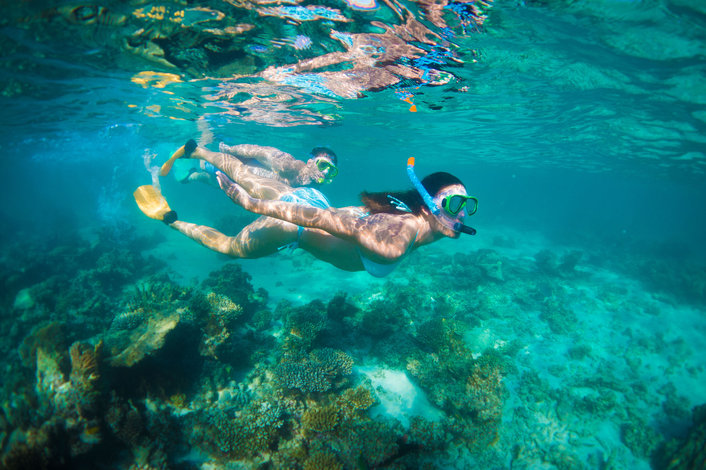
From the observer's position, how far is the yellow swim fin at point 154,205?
5895mm

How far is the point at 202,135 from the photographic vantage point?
24.5 m

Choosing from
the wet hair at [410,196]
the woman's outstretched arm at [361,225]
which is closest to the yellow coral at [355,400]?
the woman's outstretched arm at [361,225]

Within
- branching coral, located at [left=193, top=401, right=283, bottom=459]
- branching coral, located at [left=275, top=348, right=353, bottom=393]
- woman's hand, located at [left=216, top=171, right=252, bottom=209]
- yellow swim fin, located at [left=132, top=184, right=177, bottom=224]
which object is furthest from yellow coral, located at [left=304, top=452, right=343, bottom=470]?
yellow swim fin, located at [left=132, top=184, right=177, bottom=224]

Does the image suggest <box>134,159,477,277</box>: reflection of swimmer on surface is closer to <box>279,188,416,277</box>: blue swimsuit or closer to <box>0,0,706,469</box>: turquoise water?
<box>279,188,416,277</box>: blue swimsuit

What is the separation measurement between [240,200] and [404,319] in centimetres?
599

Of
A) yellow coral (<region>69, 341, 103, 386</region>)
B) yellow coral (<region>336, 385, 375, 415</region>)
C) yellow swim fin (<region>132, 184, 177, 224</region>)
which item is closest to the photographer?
yellow coral (<region>69, 341, 103, 386</region>)

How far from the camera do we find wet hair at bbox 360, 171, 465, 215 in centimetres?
377

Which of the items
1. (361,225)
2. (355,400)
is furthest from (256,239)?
(355,400)

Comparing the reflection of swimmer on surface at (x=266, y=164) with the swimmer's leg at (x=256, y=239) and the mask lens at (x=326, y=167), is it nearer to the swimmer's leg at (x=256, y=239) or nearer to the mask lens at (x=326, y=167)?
the mask lens at (x=326, y=167)

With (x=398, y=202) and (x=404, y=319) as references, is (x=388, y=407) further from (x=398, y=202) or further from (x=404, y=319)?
(x=398, y=202)

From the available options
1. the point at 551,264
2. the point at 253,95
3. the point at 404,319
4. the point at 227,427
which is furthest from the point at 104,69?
the point at 551,264

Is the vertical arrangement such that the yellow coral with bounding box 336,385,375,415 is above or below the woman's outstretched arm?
below

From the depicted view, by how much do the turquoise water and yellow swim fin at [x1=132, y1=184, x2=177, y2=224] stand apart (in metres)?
1.90

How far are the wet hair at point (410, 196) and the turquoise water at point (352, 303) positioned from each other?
346cm
